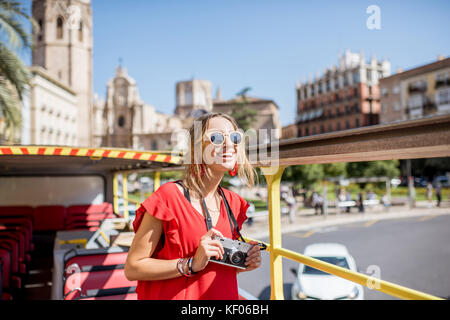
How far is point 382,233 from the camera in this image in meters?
20.8

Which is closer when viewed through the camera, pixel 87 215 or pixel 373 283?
pixel 373 283

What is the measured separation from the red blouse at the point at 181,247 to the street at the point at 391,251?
8.01 metres

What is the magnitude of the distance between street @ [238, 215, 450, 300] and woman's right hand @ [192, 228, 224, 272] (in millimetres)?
8182

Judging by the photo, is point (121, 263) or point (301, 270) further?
point (301, 270)

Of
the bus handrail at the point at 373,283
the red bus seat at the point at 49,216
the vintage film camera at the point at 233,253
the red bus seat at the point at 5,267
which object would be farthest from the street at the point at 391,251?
the vintage film camera at the point at 233,253

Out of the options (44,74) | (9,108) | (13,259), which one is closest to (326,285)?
(13,259)

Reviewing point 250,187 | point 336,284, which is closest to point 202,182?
point 250,187

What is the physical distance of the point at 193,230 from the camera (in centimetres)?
148

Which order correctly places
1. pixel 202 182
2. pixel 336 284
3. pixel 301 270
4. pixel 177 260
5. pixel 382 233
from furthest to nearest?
pixel 382 233 → pixel 301 270 → pixel 336 284 → pixel 202 182 → pixel 177 260

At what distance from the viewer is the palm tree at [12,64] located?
402 inches

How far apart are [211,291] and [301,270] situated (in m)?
8.91

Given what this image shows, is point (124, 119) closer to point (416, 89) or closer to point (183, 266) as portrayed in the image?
point (416, 89)

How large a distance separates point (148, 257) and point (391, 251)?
17355 millimetres
